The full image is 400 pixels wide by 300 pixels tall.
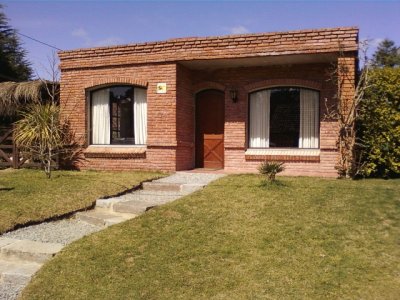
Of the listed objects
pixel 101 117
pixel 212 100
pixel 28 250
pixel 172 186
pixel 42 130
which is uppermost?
pixel 212 100

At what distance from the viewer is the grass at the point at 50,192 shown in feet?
24.8

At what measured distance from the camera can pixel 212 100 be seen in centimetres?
1277

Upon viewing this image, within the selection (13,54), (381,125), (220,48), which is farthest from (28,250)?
(13,54)

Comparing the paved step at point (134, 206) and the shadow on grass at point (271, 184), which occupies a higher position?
the shadow on grass at point (271, 184)

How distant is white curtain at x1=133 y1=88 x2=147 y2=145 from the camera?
40.5 feet

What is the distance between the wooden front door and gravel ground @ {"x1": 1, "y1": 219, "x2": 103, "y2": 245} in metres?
6.07

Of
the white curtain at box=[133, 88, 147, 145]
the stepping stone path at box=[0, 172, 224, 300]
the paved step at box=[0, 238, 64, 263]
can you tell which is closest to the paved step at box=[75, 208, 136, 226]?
the stepping stone path at box=[0, 172, 224, 300]

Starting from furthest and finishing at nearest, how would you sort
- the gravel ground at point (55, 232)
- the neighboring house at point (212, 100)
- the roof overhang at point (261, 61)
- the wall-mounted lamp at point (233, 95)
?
the wall-mounted lamp at point (233, 95) < the neighboring house at point (212, 100) < the roof overhang at point (261, 61) < the gravel ground at point (55, 232)

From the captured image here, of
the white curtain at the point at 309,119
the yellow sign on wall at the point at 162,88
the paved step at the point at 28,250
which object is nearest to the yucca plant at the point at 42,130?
the yellow sign on wall at the point at 162,88

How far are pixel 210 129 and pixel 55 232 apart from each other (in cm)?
687

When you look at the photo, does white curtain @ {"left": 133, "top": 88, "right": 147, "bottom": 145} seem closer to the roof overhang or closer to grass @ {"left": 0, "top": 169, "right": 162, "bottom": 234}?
grass @ {"left": 0, "top": 169, "right": 162, "bottom": 234}

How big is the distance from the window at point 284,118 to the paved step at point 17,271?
7.70 m

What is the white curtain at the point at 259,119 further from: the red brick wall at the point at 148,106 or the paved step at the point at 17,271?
the paved step at the point at 17,271

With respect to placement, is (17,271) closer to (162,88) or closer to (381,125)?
(162,88)
